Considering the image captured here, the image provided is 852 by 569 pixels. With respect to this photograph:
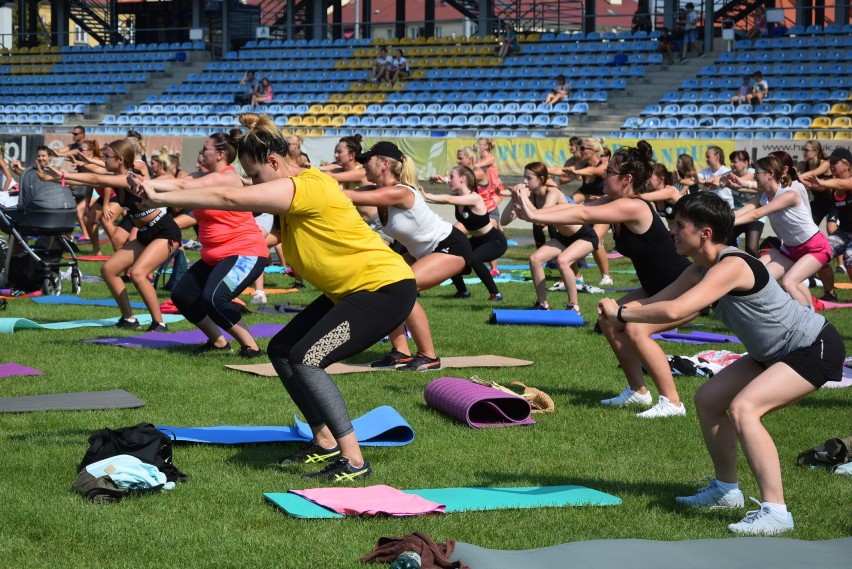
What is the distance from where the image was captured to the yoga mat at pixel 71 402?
23.9 ft

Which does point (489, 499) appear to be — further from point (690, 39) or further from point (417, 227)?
point (690, 39)

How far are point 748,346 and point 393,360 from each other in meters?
4.25

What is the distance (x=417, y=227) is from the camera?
366 inches

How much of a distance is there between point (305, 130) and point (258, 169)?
25071 mm

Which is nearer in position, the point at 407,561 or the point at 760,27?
the point at 407,561

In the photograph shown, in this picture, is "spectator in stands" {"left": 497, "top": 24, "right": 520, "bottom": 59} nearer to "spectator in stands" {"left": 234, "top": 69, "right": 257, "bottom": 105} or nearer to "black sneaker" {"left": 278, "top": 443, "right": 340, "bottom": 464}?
"spectator in stands" {"left": 234, "top": 69, "right": 257, "bottom": 105}

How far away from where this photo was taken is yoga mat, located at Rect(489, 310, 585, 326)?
38.1ft

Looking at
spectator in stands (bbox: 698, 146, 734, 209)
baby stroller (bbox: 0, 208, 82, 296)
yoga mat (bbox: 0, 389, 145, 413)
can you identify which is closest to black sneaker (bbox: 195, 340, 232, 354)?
yoga mat (bbox: 0, 389, 145, 413)

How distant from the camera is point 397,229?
30.4ft

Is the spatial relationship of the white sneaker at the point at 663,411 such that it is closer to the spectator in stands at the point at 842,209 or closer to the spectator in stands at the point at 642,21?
the spectator in stands at the point at 842,209

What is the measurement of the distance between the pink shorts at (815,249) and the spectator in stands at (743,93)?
15297mm

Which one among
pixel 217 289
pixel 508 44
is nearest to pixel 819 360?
pixel 217 289

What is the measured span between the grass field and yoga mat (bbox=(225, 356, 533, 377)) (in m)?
0.16

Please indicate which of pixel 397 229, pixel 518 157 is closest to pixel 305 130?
pixel 518 157
